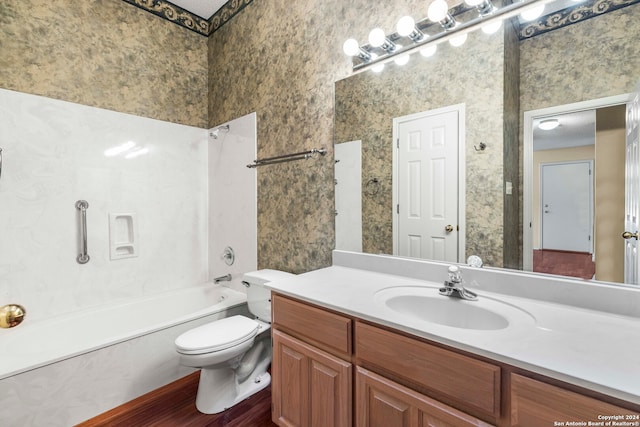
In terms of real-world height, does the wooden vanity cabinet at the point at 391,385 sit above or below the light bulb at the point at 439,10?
below

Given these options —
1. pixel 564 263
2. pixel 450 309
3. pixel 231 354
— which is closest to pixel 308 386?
pixel 231 354

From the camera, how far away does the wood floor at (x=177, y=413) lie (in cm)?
159

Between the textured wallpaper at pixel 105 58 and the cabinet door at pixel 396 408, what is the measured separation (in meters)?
2.59

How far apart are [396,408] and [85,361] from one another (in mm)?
1693

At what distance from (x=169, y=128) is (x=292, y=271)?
170cm

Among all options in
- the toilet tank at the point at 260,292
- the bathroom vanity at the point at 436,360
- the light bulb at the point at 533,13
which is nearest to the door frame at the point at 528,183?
the bathroom vanity at the point at 436,360

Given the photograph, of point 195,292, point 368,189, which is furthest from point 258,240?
point 368,189

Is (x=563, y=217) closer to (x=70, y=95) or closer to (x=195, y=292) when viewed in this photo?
(x=195, y=292)

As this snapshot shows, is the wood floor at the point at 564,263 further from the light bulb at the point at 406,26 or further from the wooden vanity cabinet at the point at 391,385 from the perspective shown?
the light bulb at the point at 406,26

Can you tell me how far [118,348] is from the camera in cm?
171

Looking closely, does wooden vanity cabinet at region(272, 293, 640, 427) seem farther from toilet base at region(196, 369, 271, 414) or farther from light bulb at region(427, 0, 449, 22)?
light bulb at region(427, 0, 449, 22)

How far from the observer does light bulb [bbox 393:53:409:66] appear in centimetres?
153

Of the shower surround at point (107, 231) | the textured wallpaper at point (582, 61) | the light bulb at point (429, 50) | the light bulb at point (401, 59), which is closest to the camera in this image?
the textured wallpaper at point (582, 61)

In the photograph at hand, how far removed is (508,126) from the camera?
4.04 feet
